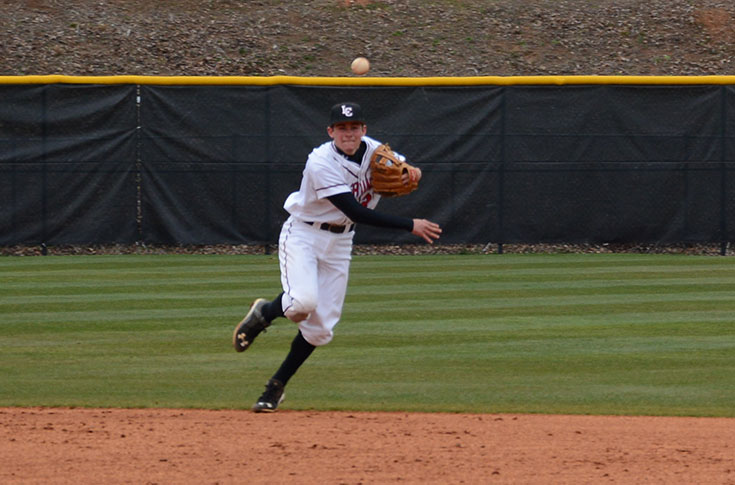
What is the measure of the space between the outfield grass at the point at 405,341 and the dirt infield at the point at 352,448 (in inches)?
14.5

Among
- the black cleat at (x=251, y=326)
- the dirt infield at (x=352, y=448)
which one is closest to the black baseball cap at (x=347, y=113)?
the black cleat at (x=251, y=326)

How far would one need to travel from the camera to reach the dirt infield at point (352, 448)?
4.63m

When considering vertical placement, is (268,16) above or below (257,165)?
above

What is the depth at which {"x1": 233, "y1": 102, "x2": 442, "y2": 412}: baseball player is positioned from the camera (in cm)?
577

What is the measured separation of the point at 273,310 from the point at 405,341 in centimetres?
240

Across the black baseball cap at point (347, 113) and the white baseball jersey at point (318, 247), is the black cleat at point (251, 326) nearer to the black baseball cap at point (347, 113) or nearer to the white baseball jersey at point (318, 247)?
the white baseball jersey at point (318, 247)

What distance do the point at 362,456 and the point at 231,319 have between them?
14.6ft

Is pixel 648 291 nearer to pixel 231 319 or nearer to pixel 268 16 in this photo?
pixel 231 319

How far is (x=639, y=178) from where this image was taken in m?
15.2

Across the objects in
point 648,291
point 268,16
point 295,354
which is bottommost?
point 648,291

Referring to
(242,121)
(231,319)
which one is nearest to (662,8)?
(242,121)

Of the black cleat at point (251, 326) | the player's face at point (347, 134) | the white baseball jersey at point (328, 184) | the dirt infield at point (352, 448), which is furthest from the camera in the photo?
the black cleat at point (251, 326)

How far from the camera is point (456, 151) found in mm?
15242

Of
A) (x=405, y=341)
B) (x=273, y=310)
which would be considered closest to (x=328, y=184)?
(x=273, y=310)
